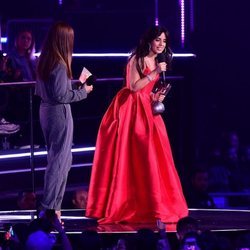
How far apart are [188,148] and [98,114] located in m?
1.16

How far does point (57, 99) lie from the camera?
7.62m

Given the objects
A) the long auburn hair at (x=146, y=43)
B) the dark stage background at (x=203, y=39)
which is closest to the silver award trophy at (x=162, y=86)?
the long auburn hair at (x=146, y=43)

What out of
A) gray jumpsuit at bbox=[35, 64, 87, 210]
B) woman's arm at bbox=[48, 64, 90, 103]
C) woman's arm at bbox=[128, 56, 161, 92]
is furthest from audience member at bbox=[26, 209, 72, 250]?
woman's arm at bbox=[128, 56, 161, 92]

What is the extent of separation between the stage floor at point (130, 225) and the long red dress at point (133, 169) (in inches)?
6.9

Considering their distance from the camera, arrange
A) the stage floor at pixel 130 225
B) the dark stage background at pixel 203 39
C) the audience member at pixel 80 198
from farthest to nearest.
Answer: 1. the dark stage background at pixel 203 39
2. the audience member at pixel 80 198
3. the stage floor at pixel 130 225

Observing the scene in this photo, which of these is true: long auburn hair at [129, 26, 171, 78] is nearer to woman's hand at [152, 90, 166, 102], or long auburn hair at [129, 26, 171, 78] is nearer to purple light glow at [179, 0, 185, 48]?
woman's hand at [152, 90, 166, 102]

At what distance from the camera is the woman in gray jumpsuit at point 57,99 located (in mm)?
7598

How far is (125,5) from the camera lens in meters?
13.3

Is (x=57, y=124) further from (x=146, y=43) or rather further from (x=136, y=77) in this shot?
(x=146, y=43)

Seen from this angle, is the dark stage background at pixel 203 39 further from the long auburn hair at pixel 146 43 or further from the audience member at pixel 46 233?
the audience member at pixel 46 233

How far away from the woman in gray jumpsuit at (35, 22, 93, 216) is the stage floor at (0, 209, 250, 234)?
42 cm

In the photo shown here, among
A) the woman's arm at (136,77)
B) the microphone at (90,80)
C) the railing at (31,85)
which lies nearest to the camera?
the microphone at (90,80)

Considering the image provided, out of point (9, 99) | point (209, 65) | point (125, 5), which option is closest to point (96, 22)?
point (125, 5)

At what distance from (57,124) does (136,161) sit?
89 centimetres
